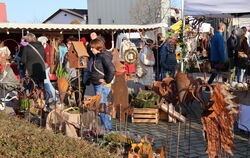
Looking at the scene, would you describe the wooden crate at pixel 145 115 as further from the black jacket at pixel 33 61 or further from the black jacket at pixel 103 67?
the black jacket at pixel 33 61

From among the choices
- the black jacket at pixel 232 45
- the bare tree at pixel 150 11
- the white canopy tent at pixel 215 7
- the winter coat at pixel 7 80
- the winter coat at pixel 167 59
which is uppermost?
the bare tree at pixel 150 11

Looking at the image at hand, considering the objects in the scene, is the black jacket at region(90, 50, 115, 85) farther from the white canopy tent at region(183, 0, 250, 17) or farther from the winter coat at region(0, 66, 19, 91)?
the white canopy tent at region(183, 0, 250, 17)

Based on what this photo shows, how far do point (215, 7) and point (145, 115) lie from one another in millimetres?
2614

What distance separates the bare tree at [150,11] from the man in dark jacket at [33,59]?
25642 millimetres

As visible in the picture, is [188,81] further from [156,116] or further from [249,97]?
[156,116]

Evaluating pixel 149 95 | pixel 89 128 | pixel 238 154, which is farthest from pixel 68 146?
pixel 149 95

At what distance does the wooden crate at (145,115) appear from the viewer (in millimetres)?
7227

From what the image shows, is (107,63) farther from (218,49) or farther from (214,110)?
(218,49)

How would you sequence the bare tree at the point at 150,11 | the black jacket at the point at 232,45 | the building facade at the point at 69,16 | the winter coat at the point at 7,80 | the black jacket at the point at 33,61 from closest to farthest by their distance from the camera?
the winter coat at the point at 7,80 < the black jacket at the point at 33,61 < the black jacket at the point at 232,45 < the bare tree at the point at 150,11 < the building facade at the point at 69,16

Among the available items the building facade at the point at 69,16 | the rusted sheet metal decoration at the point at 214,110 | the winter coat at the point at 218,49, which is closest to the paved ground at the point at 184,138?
the rusted sheet metal decoration at the point at 214,110

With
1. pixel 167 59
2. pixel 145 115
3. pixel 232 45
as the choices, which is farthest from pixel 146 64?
pixel 145 115

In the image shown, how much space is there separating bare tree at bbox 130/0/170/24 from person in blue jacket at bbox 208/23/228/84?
24.2 metres

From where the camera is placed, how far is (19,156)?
3.50 metres

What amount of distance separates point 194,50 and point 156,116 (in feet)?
35.1
